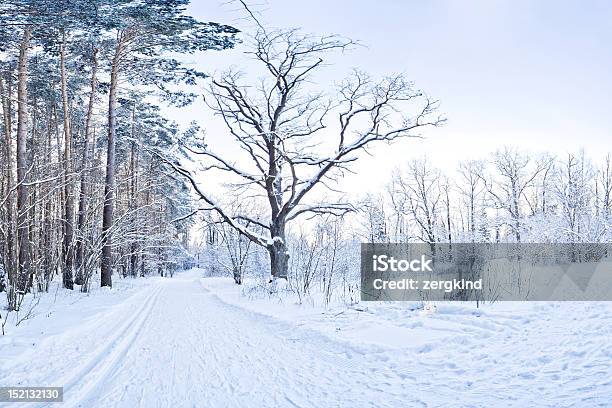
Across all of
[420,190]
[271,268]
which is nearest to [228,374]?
[271,268]

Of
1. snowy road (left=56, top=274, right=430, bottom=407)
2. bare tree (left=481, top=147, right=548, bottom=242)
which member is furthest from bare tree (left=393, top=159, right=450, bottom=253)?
snowy road (left=56, top=274, right=430, bottom=407)

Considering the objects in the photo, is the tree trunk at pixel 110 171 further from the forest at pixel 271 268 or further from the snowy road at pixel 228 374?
the snowy road at pixel 228 374

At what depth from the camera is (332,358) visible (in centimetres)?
592

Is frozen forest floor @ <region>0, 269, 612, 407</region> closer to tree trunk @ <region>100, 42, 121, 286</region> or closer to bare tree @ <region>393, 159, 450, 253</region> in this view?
tree trunk @ <region>100, 42, 121, 286</region>

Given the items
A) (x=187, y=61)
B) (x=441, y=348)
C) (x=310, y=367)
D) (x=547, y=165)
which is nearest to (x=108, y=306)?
(x=310, y=367)

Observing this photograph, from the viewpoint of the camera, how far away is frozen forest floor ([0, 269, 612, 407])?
13.5 ft

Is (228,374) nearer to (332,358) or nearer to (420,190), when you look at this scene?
(332,358)

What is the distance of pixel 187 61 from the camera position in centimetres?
1781

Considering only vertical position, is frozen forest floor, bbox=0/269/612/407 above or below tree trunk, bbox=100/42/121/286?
below

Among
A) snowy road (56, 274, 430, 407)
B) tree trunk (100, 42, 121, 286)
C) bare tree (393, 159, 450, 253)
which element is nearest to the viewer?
snowy road (56, 274, 430, 407)

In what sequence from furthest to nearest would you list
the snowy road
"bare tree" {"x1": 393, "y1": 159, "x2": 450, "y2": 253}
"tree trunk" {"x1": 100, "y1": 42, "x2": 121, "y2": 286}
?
"bare tree" {"x1": 393, "y1": 159, "x2": 450, "y2": 253}
"tree trunk" {"x1": 100, "y1": 42, "x2": 121, "y2": 286}
the snowy road

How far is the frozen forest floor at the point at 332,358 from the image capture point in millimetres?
4109

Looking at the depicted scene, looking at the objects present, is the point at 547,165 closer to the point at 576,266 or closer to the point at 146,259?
the point at 576,266

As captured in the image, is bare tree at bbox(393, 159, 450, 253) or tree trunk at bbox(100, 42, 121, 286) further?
bare tree at bbox(393, 159, 450, 253)
